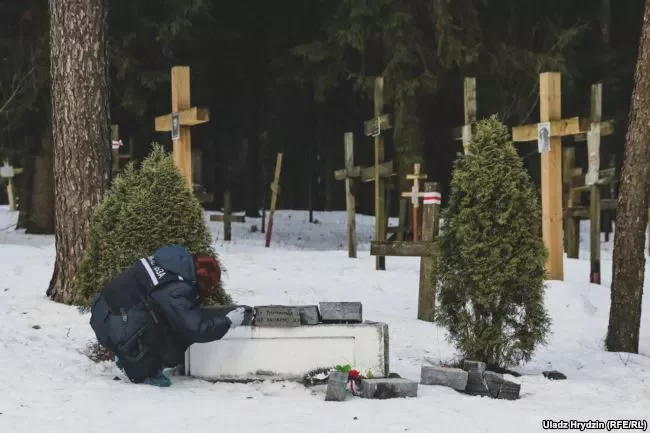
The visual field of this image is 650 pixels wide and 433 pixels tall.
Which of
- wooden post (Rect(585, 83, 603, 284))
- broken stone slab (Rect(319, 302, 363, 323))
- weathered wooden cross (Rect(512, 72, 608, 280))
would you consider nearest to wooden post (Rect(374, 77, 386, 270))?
weathered wooden cross (Rect(512, 72, 608, 280))

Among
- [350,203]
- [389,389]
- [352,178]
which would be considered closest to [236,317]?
[389,389]

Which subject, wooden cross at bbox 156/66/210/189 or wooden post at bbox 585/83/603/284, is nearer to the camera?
wooden cross at bbox 156/66/210/189

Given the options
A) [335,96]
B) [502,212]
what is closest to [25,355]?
[502,212]

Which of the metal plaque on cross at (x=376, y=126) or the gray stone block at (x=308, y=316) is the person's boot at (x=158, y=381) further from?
the metal plaque on cross at (x=376, y=126)

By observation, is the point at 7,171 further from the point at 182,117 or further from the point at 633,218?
the point at 633,218

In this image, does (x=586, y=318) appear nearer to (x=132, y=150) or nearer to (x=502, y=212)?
(x=502, y=212)

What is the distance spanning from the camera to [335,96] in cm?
2533

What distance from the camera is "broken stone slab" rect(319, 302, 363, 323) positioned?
703cm

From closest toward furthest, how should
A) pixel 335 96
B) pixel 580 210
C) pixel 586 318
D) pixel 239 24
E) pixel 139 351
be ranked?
pixel 139 351
pixel 586 318
pixel 580 210
pixel 239 24
pixel 335 96

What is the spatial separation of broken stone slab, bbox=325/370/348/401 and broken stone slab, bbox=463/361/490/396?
1043mm

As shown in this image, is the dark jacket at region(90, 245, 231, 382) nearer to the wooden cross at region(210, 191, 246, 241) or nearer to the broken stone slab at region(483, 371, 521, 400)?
the broken stone slab at region(483, 371, 521, 400)

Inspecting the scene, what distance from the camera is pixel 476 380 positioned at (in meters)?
6.83

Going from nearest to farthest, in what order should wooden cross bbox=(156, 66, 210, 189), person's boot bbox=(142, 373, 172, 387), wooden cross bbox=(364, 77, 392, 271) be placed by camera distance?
person's boot bbox=(142, 373, 172, 387), wooden cross bbox=(156, 66, 210, 189), wooden cross bbox=(364, 77, 392, 271)

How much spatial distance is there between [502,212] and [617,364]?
2.26m
